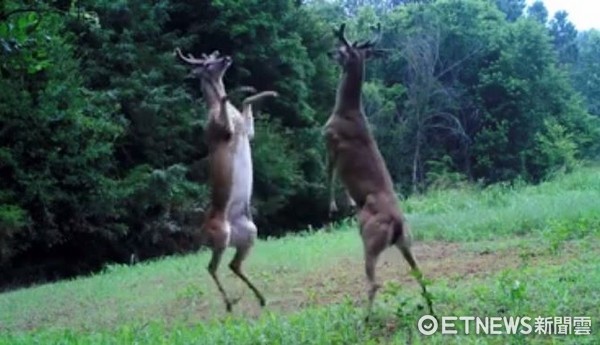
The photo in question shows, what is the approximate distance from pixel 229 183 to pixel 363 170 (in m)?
2.11

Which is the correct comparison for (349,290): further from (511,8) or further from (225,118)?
(511,8)

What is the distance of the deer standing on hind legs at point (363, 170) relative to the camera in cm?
730

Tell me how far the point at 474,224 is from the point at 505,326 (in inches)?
328

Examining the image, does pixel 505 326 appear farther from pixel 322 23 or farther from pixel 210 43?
pixel 322 23

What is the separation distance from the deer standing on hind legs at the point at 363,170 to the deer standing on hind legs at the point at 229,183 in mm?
1407

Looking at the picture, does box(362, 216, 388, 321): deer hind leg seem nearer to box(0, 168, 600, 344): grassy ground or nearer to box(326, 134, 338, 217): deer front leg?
box(0, 168, 600, 344): grassy ground

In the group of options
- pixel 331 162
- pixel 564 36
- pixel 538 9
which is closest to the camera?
pixel 331 162

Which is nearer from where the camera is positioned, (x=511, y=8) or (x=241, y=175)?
(x=241, y=175)

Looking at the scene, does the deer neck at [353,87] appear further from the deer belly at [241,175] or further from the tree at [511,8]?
the tree at [511,8]

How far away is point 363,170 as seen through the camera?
7723mm

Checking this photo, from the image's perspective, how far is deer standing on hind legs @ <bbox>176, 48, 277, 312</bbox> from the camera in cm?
936

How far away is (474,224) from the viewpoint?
14539mm

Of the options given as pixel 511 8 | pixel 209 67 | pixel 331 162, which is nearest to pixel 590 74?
pixel 511 8

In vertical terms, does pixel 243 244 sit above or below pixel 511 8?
below
